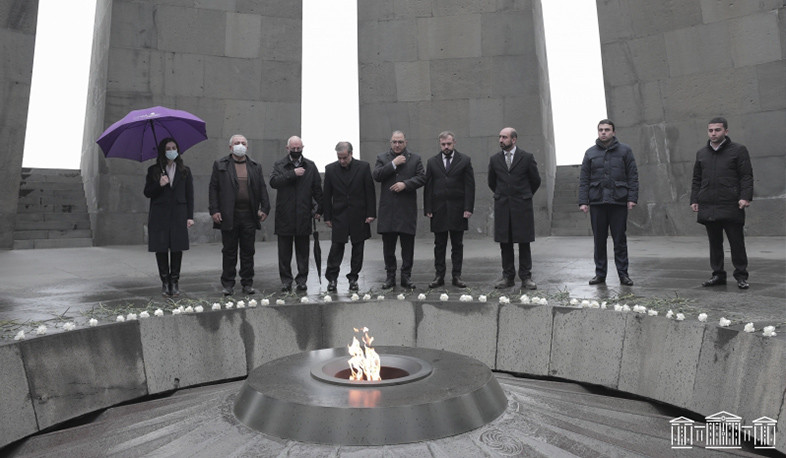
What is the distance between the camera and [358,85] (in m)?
13.3

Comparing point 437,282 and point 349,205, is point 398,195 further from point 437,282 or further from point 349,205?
point 437,282

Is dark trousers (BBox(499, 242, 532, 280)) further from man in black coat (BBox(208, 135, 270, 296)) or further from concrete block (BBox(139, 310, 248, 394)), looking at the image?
concrete block (BBox(139, 310, 248, 394))

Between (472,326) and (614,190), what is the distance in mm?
2156

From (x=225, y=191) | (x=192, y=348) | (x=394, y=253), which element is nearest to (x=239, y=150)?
(x=225, y=191)

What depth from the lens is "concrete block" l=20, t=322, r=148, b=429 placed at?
419cm

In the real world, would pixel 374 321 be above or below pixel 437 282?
below

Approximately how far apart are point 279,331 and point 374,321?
866mm

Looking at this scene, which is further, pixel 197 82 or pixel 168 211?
pixel 197 82

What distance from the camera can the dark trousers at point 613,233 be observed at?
20.1ft

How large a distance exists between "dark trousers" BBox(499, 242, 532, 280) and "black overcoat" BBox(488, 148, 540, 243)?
7 centimetres

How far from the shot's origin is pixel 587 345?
4875mm

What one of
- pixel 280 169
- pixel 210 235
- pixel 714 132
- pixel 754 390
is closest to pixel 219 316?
pixel 280 169

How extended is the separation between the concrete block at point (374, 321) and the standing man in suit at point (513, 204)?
3.81ft

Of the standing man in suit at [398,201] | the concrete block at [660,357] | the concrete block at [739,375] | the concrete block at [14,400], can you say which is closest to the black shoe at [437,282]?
the standing man in suit at [398,201]
